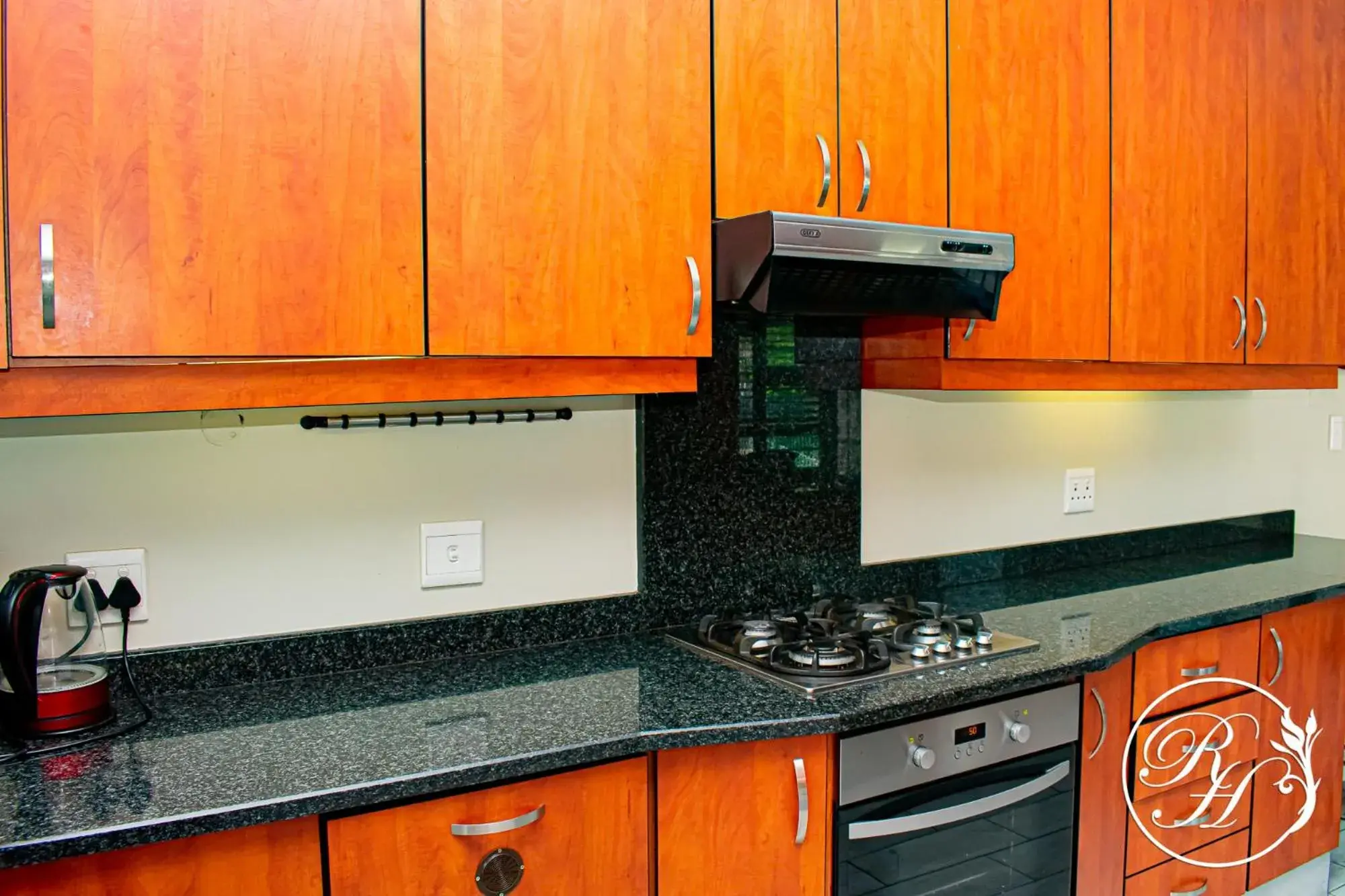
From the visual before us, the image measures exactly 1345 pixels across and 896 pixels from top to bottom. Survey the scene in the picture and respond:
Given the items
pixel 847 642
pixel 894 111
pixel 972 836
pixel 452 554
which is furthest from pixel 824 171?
pixel 972 836

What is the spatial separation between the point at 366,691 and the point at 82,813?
49 centimetres

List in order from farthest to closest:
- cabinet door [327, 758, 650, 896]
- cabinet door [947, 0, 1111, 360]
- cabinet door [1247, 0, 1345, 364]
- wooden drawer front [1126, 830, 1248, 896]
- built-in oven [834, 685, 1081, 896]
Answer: cabinet door [1247, 0, 1345, 364], wooden drawer front [1126, 830, 1248, 896], cabinet door [947, 0, 1111, 360], built-in oven [834, 685, 1081, 896], cabinet door [327, 758, 650, 896]

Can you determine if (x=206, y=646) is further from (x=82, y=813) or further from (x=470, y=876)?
(x=470, y=876)

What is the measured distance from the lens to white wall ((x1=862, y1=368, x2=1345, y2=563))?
234 cm

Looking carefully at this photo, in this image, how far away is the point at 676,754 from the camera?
1.44 meters

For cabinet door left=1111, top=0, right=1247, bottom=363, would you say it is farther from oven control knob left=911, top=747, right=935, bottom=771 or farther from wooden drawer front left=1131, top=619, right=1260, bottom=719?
oven control knob left=911, top=747, right=935, bottom=771

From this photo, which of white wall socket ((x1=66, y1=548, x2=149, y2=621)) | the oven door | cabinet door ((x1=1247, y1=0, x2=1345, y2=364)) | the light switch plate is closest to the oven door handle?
the oven door

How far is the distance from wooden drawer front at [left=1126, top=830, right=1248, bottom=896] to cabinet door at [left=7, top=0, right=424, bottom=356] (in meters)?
1.75

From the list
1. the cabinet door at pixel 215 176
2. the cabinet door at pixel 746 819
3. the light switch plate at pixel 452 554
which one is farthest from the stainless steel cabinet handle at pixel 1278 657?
the cabinet door at pixel 215 176

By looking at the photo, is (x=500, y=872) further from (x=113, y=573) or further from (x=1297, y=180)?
(x=1297, y=180)

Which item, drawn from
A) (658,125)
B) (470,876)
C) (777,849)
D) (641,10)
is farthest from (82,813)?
(641,10)

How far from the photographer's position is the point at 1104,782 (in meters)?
1.91

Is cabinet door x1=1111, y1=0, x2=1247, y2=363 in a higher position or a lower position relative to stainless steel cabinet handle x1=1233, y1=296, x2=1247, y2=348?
higher

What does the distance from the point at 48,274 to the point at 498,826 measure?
86 cm
